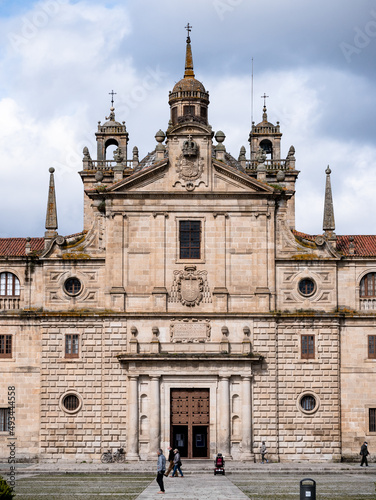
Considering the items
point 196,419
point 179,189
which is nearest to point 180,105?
point 179,189

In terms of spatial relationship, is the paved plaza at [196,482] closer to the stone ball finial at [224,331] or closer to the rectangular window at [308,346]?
the rectangular window at [308,346]

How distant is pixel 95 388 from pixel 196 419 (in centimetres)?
616

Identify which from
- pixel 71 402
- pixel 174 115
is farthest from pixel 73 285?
pixel 174 115

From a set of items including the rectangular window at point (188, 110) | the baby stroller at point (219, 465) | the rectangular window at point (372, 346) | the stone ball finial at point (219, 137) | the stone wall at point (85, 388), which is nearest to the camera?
the baby stroller at point (219, 465)

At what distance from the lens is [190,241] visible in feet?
200

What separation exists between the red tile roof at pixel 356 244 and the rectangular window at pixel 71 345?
14.7 m

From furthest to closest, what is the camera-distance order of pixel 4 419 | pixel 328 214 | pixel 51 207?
1. pixel 328 214
2. pixel 51 207
3. pixel 4 419

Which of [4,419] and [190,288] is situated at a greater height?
[190,288]

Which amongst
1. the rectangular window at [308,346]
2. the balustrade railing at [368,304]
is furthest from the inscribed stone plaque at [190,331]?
the balustrade railing at [368,304]

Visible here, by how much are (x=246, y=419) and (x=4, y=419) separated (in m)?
14.3

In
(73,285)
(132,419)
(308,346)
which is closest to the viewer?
(132,419)

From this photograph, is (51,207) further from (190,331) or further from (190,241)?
(190,331)

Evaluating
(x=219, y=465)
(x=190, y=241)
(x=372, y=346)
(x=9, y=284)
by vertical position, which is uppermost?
(x=190, y=241)

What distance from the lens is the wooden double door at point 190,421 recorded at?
5894 cm
